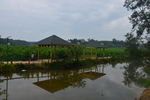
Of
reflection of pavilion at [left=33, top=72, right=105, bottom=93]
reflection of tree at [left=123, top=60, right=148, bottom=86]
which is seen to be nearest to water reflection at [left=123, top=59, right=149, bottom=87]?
reflection of tree at [left=123, top=60, right=148, bottom=86]

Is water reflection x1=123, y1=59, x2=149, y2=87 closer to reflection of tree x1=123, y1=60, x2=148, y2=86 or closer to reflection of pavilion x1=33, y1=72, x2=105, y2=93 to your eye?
reflection of tree x1=123, y1=60, x2=148, y2=86

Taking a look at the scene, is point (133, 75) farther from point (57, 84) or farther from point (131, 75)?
point (57, 84)

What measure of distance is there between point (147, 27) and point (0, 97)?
21433 millimetres

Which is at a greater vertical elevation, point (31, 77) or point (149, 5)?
point (149, 5)

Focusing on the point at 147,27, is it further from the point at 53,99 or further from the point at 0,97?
the point at 0,97

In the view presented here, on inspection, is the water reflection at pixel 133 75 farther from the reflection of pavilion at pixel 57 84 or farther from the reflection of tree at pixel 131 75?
the reflection of pavilion at pixel 57 84

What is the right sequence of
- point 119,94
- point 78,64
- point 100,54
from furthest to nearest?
1. point 100,54
2. point 78,64
3. point 119,94

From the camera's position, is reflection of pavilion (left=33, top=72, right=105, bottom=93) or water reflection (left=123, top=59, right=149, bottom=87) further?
water reflection (left=123, top=59, right=149, bottom=87)

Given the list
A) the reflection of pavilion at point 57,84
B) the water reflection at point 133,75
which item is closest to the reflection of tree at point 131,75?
the water reflection at point 133,75

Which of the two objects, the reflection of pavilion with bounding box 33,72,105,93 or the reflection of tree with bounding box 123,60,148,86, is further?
the reflection of tree with bounding box 123,60,148,86

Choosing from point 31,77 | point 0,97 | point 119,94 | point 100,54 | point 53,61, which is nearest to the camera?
point 0,97

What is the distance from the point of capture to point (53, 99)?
25.1 ft

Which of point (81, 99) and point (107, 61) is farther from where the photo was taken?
point (107, 61)

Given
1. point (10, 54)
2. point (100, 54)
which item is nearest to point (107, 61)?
point (100, 54)
